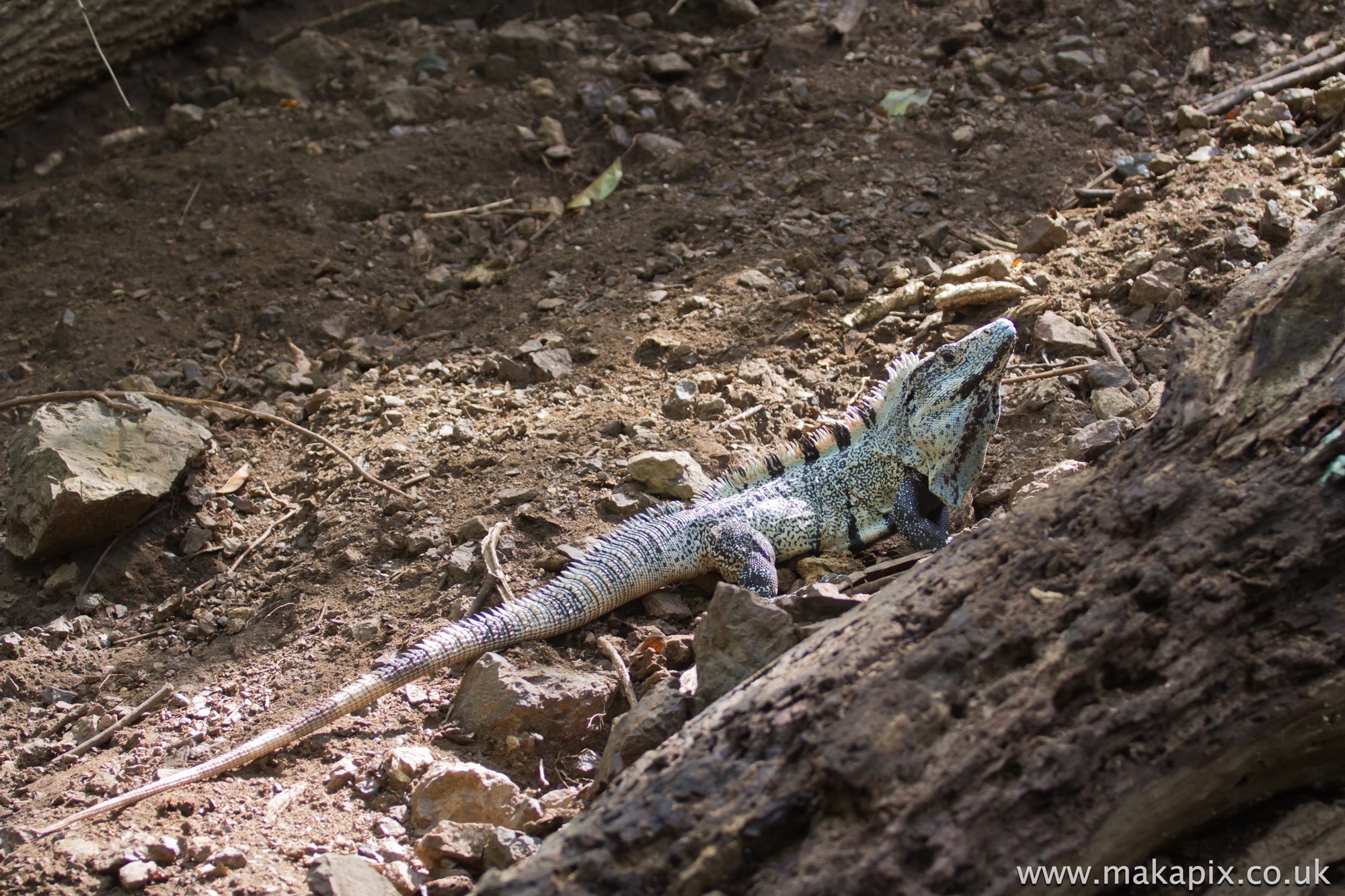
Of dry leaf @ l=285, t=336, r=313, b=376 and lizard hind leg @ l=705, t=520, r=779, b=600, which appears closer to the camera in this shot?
lizard hind leg @ l=705, t=520, r=779, b=600

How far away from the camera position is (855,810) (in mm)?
2178

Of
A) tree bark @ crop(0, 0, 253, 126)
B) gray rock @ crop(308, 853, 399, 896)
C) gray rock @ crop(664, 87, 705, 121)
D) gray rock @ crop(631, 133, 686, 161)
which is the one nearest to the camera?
gray rock @ crop(308, 853, 399, 896)

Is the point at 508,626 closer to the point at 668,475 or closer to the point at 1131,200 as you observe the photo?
the point at 668,475

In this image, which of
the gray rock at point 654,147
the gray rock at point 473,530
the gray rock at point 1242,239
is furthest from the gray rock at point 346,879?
the gray rock at point 654,147

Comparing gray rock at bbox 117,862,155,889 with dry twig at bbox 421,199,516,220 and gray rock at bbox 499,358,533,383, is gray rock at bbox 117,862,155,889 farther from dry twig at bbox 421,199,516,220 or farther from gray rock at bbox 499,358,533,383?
dry twig at bbox 421,199,516,220

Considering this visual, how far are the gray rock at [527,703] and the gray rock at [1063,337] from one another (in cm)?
281

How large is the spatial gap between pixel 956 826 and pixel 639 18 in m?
7.76

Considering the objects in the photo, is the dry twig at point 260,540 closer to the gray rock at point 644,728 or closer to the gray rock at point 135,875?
the gray rock at point 135,875

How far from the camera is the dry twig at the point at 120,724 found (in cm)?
377

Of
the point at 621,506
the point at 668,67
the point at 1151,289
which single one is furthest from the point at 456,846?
the point at 668,67

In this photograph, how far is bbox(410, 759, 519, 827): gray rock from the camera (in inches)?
127

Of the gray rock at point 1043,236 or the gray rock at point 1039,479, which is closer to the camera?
the gray rock at point 1039,479

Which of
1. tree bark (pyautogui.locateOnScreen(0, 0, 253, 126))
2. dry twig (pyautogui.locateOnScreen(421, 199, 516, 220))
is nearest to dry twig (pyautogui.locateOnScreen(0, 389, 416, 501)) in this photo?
dry twig (pyautogui.locateOnScreen(421, 199, 516, 220))

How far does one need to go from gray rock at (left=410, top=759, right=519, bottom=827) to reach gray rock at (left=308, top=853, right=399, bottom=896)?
317mm
